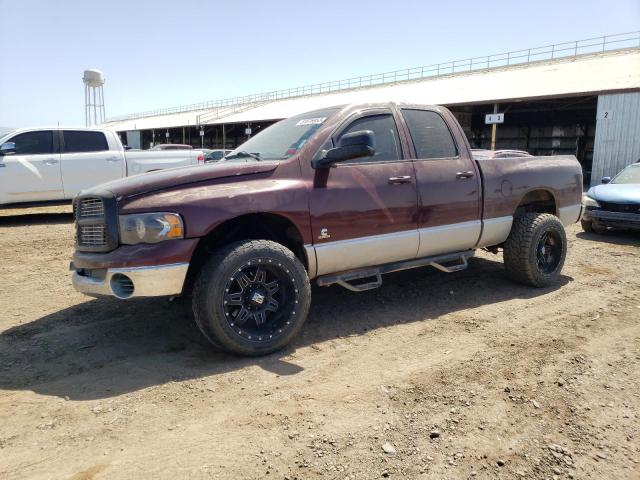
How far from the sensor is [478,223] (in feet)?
16.7

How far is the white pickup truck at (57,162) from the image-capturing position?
966 cm

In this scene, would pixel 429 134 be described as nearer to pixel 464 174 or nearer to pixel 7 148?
pixel 464 174

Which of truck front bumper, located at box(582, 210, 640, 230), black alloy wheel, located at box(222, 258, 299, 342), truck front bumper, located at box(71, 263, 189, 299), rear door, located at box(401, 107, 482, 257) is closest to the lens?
truck front bumper, located at box(71, 263, 189, 299)

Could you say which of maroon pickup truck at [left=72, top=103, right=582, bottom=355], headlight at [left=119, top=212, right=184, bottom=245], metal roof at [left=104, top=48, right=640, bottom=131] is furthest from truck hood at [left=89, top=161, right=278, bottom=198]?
metal roof at [left=104, top=48, right=640, bottom=131]

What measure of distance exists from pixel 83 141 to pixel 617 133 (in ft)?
61.1

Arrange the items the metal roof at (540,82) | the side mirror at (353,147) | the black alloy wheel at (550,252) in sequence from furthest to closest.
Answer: the metal roof at (540,82) < the black alloy wheel at (550,252) < the side mirror at (353,147)

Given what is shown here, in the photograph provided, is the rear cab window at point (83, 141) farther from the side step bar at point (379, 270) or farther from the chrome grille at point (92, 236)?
the side step bar at point (379, 270)

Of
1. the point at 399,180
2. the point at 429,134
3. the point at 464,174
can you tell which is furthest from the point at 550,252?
the point at 399,180

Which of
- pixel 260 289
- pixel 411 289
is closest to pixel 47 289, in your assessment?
pixel 260 289

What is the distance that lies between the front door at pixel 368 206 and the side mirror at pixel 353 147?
0.17 meters

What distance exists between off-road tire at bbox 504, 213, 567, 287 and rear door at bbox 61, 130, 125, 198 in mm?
8300

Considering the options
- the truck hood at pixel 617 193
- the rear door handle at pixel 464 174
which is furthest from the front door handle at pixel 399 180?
the truck hood at pixel 617 193

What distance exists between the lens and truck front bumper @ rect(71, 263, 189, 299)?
343 cm

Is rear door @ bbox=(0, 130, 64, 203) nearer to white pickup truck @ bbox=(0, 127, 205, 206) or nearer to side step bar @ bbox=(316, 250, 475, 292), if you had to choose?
white pickup truck @ bbox=(0, 127, 205, 206)
